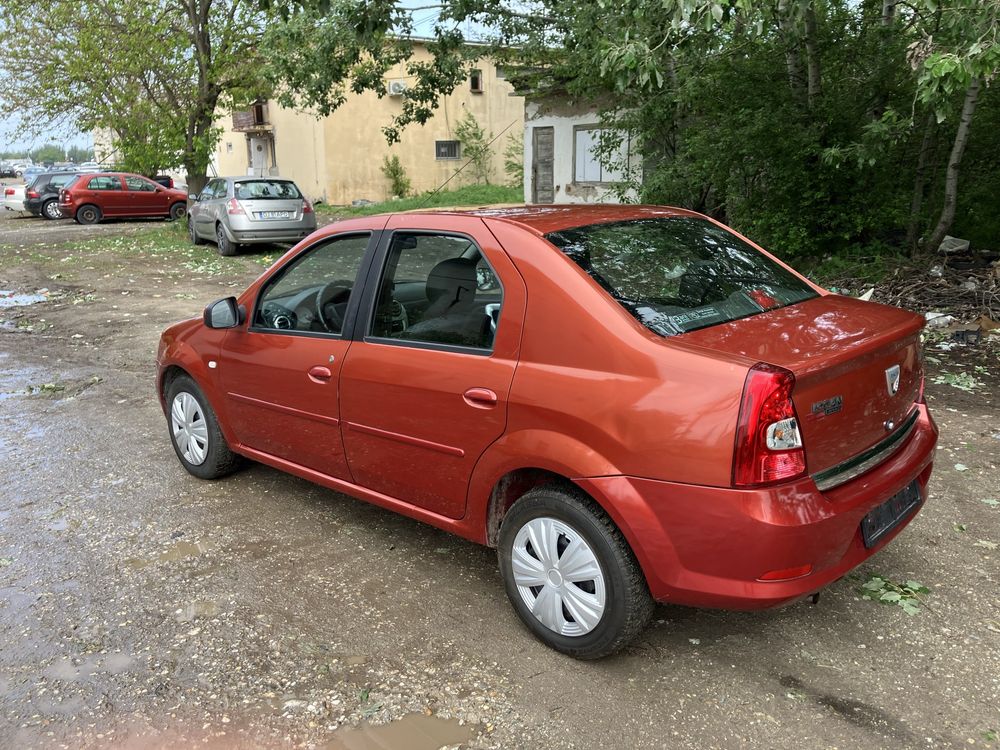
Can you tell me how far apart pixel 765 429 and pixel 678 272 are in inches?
39.1

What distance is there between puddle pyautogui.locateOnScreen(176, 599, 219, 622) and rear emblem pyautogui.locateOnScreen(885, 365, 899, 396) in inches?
112

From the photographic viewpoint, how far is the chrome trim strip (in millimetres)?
2721

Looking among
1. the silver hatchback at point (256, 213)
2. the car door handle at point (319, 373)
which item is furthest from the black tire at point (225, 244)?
the car door handle at point (319, 373)

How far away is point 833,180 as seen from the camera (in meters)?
9.56

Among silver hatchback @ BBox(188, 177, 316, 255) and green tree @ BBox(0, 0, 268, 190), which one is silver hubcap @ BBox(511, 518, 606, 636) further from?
green tree @ BBox(0, 0, 268, 190)

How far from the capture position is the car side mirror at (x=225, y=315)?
434 cm

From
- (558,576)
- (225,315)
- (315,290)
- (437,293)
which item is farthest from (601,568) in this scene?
(225,315)

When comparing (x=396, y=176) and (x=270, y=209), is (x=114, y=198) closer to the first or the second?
(x=396, y=176)

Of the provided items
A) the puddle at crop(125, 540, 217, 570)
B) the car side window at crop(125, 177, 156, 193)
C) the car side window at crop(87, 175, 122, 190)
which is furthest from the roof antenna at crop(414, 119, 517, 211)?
the puddle at crop(125, 540, 217, 570)

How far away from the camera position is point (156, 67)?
66.4ft

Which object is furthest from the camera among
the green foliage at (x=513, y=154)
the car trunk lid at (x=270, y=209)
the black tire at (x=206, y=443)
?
the green foliage at (x=513, y=154)

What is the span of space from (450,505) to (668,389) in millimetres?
1184

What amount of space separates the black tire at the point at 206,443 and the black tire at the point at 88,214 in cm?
2333

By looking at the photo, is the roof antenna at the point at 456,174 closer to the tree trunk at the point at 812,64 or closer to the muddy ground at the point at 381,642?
the tree trunk at the point at 812,64
